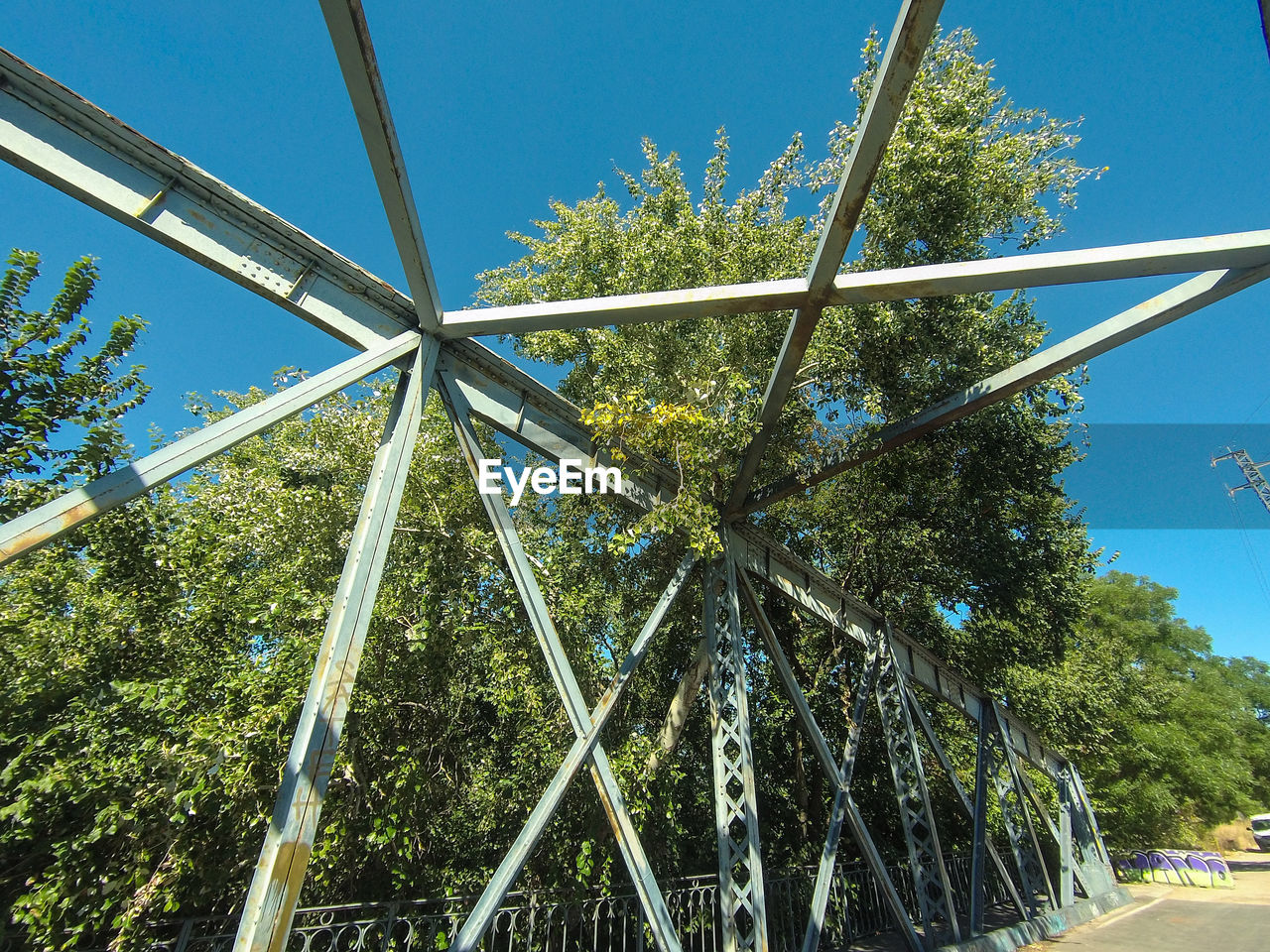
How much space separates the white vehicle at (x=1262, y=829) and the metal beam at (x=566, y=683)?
41.7 m

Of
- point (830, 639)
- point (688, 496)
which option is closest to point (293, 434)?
point (688, 496)

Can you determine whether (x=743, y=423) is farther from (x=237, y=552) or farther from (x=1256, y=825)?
(x=1256, y=825)

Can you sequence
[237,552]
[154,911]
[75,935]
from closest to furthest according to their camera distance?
[75,935] < [154,911] < [237,552]

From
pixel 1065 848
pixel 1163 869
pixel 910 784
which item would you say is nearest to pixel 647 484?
pixel 910 784

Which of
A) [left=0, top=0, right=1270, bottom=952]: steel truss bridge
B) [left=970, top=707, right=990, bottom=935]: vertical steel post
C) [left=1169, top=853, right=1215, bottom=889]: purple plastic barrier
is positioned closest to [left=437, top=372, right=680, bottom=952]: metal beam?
[left=0, top=0, right=1270, bottom=952]: steel truss bridge

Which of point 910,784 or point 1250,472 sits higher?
point 1250,472

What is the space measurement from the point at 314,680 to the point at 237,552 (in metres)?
6.83

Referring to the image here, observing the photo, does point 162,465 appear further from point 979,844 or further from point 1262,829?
point 1262,829

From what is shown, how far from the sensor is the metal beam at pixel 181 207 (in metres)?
3.06

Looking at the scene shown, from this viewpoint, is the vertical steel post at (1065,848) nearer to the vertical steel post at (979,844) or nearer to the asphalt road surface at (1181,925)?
the asphalt road surface at (1181,925)

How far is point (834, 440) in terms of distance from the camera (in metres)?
9.34

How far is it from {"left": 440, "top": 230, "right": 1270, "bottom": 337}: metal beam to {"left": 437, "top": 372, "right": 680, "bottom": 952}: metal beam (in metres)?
0.91

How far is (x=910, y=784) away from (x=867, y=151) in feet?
26.8

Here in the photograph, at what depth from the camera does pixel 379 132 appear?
3010mm
